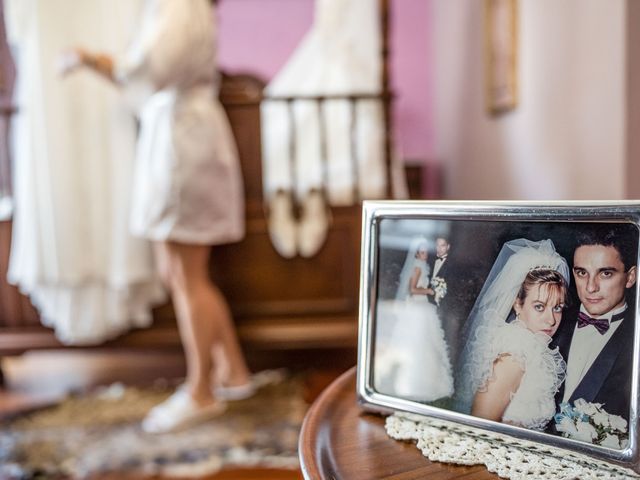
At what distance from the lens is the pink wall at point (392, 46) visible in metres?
2.98

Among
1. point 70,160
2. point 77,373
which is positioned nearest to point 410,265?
point 70,160

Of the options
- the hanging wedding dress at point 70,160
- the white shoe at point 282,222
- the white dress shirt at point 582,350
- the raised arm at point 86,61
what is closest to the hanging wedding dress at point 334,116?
the white shoe at point 282,222

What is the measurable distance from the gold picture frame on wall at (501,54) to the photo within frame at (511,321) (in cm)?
138

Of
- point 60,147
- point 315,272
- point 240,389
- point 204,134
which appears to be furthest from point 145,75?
point 240,389

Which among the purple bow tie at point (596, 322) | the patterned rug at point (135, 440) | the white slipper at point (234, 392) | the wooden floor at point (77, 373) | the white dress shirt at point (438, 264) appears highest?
the white dress shirt at point (438, 264)

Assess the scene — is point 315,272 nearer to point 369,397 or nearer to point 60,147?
point 60,147

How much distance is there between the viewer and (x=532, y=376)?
0.45 m

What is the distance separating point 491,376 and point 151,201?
3.80 feet

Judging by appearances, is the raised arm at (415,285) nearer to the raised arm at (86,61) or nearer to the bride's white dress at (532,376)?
the bride's white dress at (532,376)

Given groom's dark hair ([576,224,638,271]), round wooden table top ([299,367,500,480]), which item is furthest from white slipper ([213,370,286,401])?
groom's dark hair ([576,224,638,271])

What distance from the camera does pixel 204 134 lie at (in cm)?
144

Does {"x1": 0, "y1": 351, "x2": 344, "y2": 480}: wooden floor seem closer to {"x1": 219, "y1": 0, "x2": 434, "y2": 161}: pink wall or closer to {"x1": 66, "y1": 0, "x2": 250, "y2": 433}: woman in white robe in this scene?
{"x1": 66, "y1": 0, "x2": 250, "y2": 433}: woman in white robe

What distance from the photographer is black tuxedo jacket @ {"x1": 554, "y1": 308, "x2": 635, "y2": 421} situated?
1.33 feet

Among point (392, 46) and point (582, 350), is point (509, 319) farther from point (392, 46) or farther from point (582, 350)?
point (392, 46)
